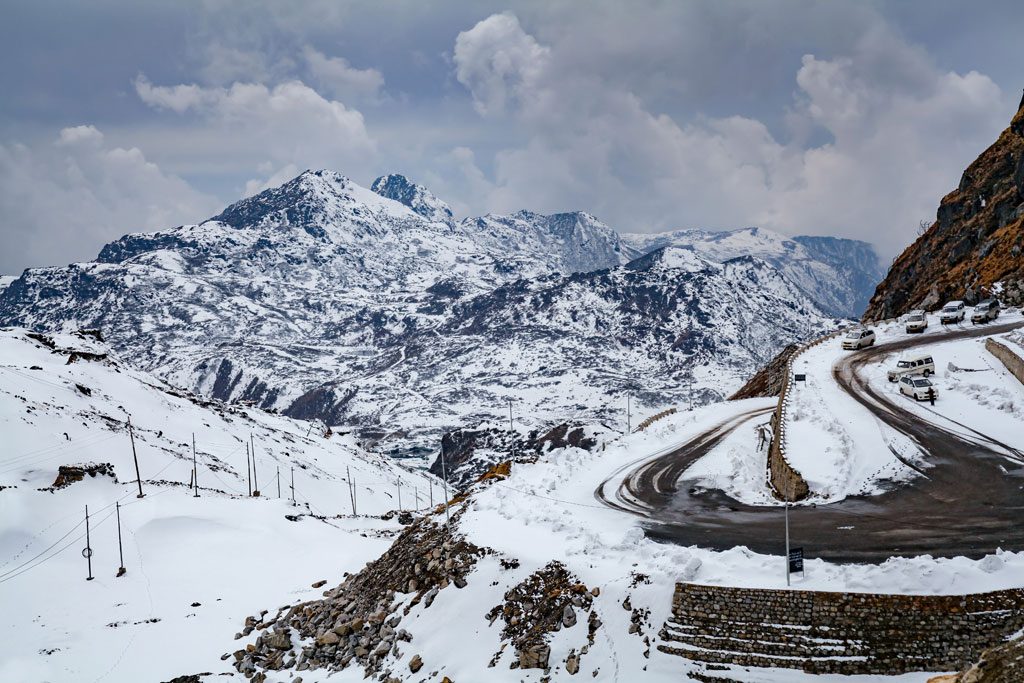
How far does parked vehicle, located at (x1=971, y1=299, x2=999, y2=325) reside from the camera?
2152 inches

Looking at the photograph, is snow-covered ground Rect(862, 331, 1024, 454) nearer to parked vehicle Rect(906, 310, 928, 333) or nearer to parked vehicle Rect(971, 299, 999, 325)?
parked vehicle Rect(971, 299, 999, 325)

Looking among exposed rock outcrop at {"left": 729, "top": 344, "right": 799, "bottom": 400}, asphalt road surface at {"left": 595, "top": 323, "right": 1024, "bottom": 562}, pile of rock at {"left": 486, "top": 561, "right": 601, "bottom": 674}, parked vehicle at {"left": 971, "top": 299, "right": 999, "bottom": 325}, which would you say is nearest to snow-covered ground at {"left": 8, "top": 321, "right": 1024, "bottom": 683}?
pile of rock at {"left": 486, "top": 561, "right": 601, "bottom": 674}

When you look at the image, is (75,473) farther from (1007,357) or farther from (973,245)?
(973,245)

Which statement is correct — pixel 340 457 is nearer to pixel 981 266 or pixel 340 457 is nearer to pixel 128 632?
pixel 128 632

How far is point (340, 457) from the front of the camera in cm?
12469

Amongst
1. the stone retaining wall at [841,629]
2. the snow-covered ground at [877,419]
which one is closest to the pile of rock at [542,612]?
the stone retaining wall at [841,629]

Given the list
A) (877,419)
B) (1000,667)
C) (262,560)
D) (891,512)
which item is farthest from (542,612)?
(262,560)

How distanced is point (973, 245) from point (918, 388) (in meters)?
52.4

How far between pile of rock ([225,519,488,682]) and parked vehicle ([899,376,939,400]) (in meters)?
29.4

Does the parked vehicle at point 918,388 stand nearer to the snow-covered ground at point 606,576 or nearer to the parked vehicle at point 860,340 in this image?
the parked vehicle at point 860,340

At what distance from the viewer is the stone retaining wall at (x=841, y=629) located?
16.4 meters

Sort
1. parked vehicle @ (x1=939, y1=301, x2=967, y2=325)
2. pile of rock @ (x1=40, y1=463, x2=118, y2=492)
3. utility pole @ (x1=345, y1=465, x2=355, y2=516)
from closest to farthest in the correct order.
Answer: pile of rock @ (x1=40, y1=463, x2=118, y2=492), parked vehicle @ (x1=939, y1=301, x2=967, y2=325), utility pole @ (x1=345, y1=465, x2=355, y2=516)

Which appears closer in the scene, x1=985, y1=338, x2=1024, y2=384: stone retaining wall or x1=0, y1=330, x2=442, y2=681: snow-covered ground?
x1=0, y1=330, x2=442, y2=681: snow-covered ground

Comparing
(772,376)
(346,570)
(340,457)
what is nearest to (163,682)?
(346,570)
